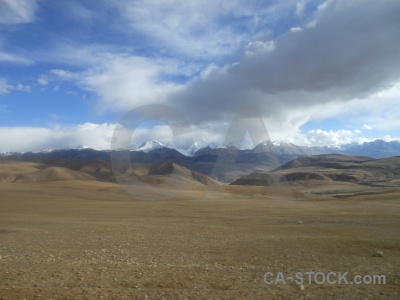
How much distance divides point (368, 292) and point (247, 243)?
28.5 feet

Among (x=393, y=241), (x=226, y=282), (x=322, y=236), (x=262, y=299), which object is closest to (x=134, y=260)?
(x=226, y=282)

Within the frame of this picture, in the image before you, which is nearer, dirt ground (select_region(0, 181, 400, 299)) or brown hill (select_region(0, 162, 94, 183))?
dirt ground (select_region(0, 181, 400, 299))

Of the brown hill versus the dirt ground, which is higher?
the dirt ground

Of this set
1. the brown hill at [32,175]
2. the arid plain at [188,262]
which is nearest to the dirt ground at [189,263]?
the arid plain at [188,262]

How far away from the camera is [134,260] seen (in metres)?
14.6

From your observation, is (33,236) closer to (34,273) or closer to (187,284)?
(34,273)

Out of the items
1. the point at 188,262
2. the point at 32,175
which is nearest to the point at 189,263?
the point at 188,262

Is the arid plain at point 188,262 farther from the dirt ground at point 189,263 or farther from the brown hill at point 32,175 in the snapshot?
the brown hill at point 32,175

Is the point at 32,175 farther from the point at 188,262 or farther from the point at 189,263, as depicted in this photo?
the point at 189,263

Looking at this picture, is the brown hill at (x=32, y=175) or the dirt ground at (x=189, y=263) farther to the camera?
the brown hill at (x=32, y=175)

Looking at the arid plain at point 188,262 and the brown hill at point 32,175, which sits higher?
the arid plain at point 188,262

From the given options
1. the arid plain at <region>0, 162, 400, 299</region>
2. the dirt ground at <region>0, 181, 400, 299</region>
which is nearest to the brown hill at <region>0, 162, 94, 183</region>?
the arid plain at <region>0, 162, 400, 299</region>

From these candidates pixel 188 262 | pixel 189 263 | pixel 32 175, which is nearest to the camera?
pixel 189 263

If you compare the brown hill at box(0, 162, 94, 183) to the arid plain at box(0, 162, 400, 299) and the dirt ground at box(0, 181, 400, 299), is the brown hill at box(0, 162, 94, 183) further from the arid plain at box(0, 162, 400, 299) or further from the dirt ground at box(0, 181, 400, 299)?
the dirt ground at box(0, 181, 400, 299)
